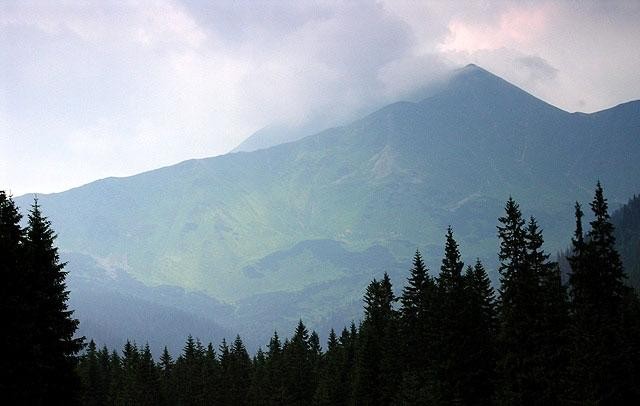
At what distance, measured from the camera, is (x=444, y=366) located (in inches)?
1634

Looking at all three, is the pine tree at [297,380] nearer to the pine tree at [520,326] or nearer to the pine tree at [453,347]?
the pine tree at [453,347]

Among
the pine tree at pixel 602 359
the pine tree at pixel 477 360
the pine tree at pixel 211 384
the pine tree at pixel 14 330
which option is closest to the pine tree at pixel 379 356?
the pine tree at pixel 477 360

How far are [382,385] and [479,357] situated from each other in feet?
52.9

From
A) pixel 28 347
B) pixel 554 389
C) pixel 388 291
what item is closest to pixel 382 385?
pixel 388 291

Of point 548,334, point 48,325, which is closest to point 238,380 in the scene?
point 548,334

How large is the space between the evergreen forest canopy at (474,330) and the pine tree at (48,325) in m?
0.05

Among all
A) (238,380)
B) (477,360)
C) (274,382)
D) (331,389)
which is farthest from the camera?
(238,380)

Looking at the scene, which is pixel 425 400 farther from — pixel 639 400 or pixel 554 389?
pixel 639 400

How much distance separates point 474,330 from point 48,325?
84.2 ft

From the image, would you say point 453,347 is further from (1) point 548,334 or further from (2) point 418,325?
(2) point 418,325

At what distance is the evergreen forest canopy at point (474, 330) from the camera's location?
2673cm

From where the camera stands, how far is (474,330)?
41438mm

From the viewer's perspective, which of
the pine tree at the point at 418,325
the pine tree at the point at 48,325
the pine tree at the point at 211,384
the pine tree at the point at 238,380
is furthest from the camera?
the pine tree at the point at 238,380

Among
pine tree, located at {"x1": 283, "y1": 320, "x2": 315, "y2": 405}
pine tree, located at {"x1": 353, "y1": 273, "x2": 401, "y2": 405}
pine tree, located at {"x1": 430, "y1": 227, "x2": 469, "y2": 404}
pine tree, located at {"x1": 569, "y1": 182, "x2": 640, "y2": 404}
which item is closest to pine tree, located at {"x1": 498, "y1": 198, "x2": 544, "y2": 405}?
pine tree, located at {"x1": 569, "y1": 182, "x2": 640, "y2": 404}
